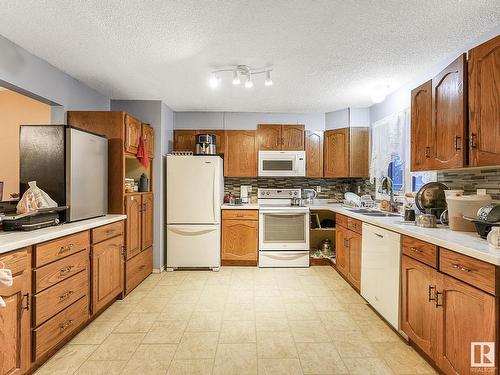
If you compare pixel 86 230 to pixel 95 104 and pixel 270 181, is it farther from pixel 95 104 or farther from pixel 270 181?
pixel 270 181

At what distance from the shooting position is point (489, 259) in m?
1.30

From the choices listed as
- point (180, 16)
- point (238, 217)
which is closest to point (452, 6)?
point (180, 16)

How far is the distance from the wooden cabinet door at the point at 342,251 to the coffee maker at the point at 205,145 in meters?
2.03

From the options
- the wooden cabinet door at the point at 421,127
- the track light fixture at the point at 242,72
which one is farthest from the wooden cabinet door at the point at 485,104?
the track light fixture at the point at 242,72

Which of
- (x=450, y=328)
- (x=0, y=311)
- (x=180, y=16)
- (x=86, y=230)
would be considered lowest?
(x=450, y=328)

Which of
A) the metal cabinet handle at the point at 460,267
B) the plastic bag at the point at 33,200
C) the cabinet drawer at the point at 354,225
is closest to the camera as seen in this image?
the metal cabinet handle at the point at 460,267

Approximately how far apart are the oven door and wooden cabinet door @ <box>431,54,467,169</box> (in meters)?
2.04

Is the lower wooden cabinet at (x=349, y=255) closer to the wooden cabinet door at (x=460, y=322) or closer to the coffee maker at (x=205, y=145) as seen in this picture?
the wooden cabinet door at (x=460, y=322)

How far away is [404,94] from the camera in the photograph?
10.6 feet

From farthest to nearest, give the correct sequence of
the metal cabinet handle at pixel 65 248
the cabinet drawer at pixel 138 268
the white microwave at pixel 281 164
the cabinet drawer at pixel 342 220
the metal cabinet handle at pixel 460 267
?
the white microwave at pixel 281 164 < the cabinet drawer at pixel 342 220 < the cabinet drawer at pixel 138 268 < the metal cabinet handle at pixel 65 248 < the metal cabinet handle at pixel 460 267

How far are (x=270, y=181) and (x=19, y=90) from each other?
10.6 ft

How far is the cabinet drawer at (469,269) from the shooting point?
132cm

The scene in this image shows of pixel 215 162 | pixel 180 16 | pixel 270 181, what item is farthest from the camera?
pixel 270 181

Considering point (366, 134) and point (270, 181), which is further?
point (270, 181)
